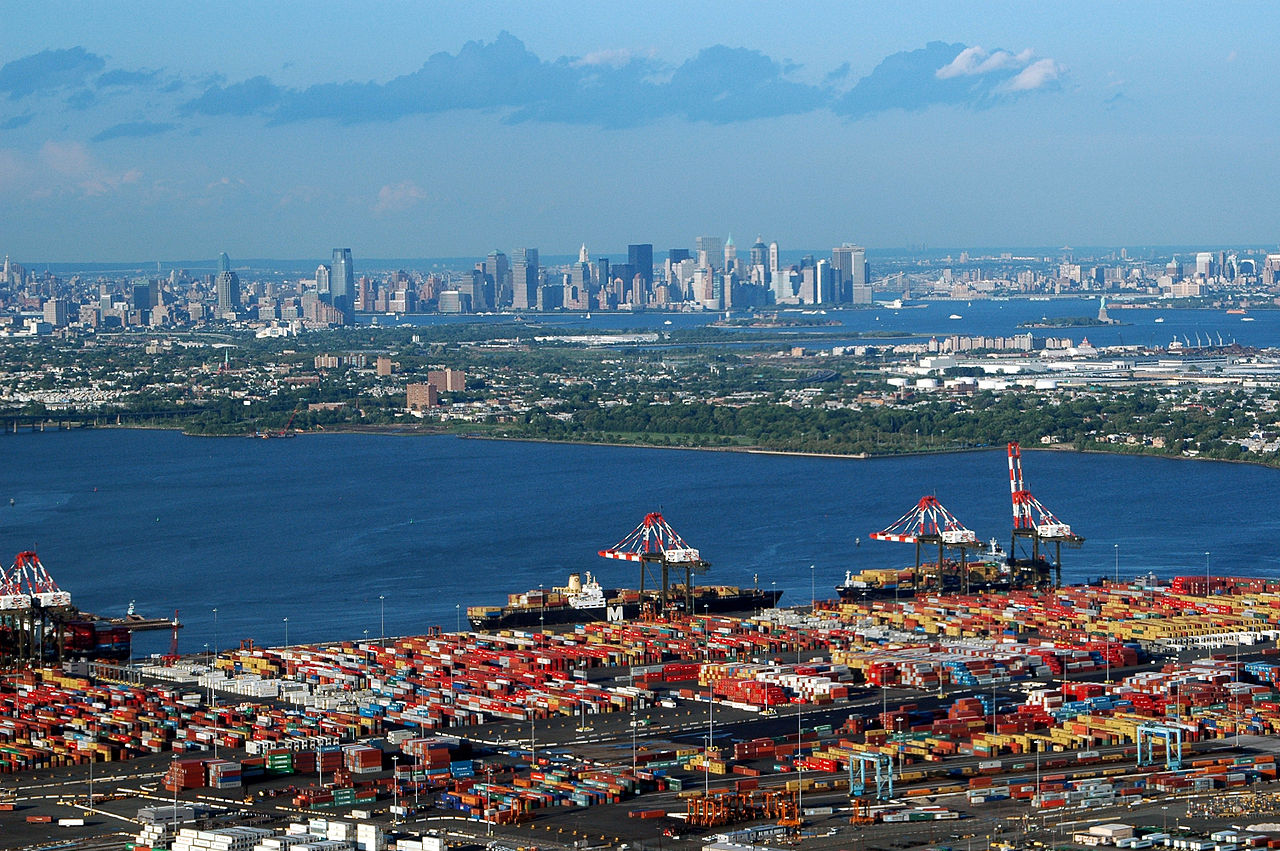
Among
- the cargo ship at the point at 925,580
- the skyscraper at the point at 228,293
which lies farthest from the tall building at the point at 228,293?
the cargo ship at the point at 925,580

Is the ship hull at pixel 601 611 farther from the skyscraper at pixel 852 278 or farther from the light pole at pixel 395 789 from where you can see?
the skyscraper at pixel 852 278

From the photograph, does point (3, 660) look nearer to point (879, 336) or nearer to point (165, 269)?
point (879, 336)

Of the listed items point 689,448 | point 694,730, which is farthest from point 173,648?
point 689,448

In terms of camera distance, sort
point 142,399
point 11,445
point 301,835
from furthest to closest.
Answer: point 142,399
point 11,445
point 301,835

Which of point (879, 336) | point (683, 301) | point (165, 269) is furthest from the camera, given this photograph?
point (165, 269)

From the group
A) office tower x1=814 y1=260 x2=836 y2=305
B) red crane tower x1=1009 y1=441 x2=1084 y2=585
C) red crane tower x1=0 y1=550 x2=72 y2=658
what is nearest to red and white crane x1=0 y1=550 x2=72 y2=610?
red crane tower x1=0 y1=550 x2=72 y2=658

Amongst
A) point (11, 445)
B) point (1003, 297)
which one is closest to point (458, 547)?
point (11, 445)

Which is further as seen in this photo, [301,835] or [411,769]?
[411,769]

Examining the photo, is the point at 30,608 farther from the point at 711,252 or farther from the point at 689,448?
the point at 711,252
